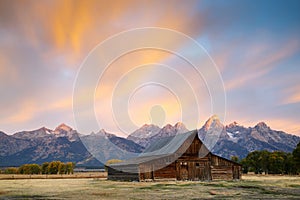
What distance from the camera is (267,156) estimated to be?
323 feet

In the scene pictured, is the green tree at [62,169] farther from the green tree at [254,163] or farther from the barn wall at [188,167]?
the barn wall at [188,167]

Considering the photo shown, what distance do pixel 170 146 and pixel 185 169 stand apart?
6.64 metres

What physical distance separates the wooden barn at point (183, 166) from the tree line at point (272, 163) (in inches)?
1239

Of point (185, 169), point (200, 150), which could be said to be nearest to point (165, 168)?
point (185, 169)

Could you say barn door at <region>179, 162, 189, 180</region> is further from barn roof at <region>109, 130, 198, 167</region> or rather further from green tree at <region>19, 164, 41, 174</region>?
green tree at <region>19, 164, 41, 174</region>

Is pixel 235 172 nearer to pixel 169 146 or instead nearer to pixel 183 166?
pixel 183 166

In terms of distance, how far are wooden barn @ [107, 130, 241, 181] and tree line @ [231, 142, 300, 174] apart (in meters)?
31.5

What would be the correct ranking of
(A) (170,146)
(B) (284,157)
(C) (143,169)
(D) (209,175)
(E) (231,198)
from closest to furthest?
(E) (231,198)
(C) (143,169)
(D) (209,175)
(A) (170,146)
(B) (284,157)

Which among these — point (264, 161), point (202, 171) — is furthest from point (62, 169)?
point (202, 171)

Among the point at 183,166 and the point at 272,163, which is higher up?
the point at 272,163

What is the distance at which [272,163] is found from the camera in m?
95.0

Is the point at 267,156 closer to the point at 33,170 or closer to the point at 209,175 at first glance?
the point at 209,175

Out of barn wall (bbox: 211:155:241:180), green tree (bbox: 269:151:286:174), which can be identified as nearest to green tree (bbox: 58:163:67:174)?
green tree (bbox: 269:151:286:174)

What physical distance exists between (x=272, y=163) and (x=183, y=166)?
5070 centimetres
